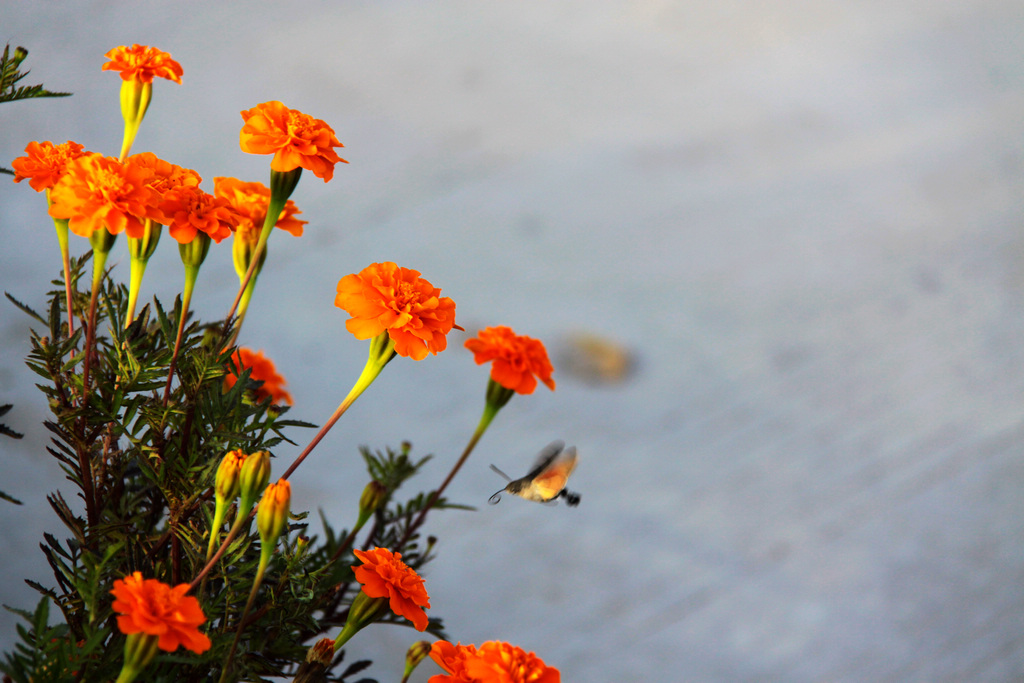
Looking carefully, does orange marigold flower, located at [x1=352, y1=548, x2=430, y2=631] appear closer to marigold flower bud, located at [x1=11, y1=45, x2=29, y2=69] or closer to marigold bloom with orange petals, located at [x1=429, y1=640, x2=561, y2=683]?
marigold bloom with orange petals, located at [x1=429, y1=640, x2=561, y2=683]

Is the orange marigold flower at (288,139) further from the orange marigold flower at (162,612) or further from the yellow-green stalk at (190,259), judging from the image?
the orange marigold flower at (162,612)

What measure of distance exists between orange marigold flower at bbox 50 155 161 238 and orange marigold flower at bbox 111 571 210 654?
12cm

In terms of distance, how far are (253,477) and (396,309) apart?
78mm

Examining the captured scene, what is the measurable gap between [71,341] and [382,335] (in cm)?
12

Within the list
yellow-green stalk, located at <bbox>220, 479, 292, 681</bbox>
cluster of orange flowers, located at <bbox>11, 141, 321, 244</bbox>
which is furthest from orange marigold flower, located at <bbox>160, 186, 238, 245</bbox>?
yellow-green stalk, located at <bbox>220, 479, 292, 681</bbox>

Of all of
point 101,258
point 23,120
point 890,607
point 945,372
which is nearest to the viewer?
point 101,258

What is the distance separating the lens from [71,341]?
0.33m

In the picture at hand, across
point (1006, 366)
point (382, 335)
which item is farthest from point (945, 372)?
point (382, 335)

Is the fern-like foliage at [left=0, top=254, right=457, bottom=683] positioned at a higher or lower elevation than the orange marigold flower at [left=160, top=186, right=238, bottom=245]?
lower

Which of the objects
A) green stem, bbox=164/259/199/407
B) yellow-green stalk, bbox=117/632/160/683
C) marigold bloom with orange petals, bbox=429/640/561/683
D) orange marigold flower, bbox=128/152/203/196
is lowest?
yellow-green stalk, bbox=117/632/160/683

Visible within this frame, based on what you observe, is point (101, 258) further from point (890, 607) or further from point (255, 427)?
Result: point (890, 607)

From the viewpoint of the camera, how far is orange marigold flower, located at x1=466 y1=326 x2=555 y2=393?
15.0 inches

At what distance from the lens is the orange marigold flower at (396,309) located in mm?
312

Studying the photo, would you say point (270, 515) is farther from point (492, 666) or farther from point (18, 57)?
point (18, 57)
